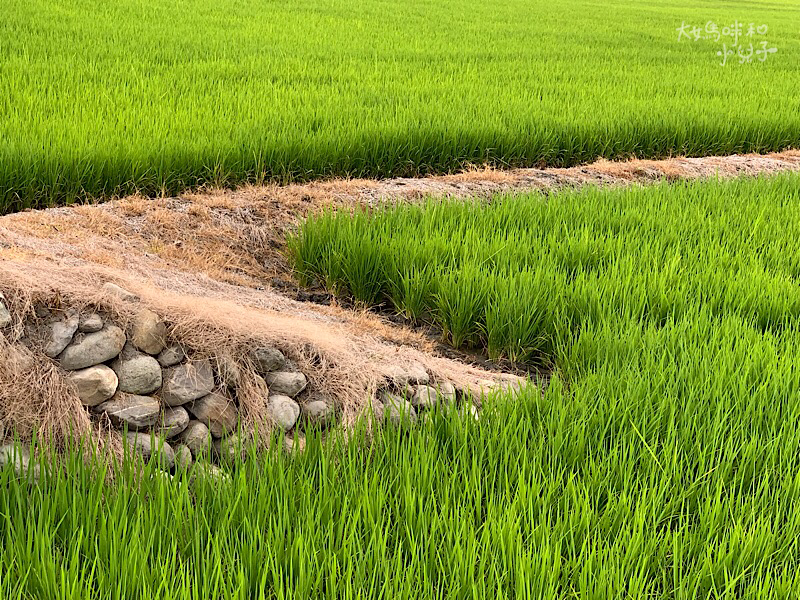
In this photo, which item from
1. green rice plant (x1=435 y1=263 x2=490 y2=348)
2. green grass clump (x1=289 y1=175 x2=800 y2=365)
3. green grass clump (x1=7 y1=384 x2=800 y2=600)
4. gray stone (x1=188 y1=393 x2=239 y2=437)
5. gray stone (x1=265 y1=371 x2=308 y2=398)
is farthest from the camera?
green rice plant (x1=435 y1=263 x2=490 y2=348)

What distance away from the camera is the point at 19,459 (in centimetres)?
174

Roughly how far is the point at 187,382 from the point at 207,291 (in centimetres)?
76

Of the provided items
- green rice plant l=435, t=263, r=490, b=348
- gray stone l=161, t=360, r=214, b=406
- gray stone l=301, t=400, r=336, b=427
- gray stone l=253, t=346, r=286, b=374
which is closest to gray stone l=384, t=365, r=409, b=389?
gray stone l=301, t=400, r=336, b=427

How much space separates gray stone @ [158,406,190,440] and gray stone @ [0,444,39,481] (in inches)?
12.7

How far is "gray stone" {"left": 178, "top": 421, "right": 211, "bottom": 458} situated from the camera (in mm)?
2031

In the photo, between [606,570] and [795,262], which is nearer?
[606,570]

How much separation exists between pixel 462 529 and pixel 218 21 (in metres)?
9.56

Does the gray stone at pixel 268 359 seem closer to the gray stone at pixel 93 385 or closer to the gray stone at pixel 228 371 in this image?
the gray stone at pixel 228 371

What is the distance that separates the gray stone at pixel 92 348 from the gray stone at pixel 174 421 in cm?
21

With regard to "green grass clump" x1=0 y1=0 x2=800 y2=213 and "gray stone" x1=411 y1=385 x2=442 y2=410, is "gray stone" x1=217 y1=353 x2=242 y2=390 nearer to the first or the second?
"gray stone" x1=411 y1=385 x2=442 y2=410

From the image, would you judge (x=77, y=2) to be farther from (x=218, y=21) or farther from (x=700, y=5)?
(x=700, y=5)

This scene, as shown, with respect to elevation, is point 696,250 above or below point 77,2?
below

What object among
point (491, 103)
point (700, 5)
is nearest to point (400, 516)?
point (491, 103)

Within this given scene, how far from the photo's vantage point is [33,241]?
9.20 ft
